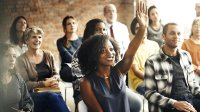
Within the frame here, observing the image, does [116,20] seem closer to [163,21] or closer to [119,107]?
[163,21]

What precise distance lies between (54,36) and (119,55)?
459 millimetres

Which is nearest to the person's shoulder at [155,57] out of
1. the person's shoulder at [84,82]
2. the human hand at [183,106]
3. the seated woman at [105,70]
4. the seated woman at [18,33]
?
the seated woman at [105,70]

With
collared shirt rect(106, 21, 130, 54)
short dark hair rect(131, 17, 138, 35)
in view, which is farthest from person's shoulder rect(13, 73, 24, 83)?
short dark hair rect(131, 17, 138, 35)

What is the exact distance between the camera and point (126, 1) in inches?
110

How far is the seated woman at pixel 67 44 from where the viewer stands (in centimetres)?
269

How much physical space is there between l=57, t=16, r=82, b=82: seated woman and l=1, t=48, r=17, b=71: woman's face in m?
0.32

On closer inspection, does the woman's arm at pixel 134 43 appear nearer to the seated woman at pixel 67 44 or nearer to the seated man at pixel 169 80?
the seated man at pixel 169 80

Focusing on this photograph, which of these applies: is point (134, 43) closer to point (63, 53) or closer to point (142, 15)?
point (142, 15)

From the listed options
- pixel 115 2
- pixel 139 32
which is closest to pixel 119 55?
pixel 139 32

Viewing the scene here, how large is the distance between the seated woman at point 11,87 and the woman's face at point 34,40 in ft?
0.40

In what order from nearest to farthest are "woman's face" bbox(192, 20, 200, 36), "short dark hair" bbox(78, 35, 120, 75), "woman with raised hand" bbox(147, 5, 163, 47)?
"short dark hair" bbox(78, 35, 120, 75)
"woman with raised hand" bbox(147, 5, 163, 47)
"woman's face" bbox(192, 20, 200, 36)

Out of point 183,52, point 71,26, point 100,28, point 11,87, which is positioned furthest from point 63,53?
point 183,52

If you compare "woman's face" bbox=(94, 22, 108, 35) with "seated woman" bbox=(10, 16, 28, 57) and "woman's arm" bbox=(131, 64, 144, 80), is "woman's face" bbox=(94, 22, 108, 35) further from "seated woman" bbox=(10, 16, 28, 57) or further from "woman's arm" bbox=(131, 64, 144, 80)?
"seated woman" bbox=(10, 16, 28, 57)

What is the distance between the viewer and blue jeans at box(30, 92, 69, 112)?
264 cm
